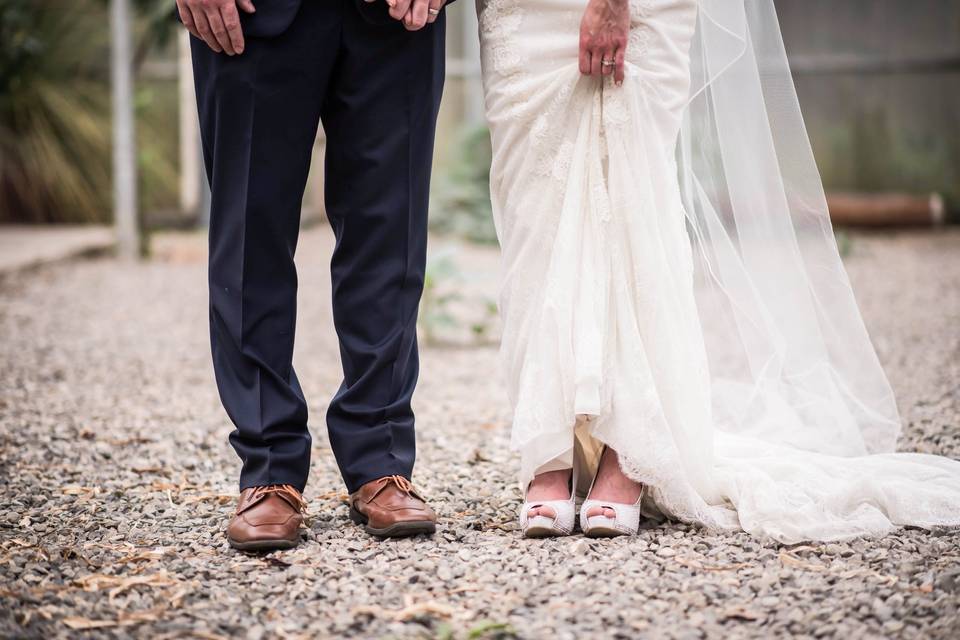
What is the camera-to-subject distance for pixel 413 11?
1979 millimetres

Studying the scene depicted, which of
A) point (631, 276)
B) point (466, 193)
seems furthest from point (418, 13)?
point (466, 193)

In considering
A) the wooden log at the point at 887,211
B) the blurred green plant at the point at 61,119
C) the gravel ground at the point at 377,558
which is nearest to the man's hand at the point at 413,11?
the gravel ground at the point at 377,558

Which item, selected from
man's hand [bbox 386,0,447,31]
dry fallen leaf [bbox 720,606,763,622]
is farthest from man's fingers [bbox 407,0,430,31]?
dry fallen leaf [bbox 720,606,763,622]

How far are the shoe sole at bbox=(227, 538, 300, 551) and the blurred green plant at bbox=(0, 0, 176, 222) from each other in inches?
242

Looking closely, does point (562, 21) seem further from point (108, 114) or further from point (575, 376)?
point (108, 114)

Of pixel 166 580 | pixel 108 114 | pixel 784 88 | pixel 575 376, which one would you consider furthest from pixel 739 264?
pixel 108 114

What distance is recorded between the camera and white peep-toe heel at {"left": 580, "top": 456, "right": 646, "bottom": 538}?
2.10 meters

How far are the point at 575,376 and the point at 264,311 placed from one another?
63cm

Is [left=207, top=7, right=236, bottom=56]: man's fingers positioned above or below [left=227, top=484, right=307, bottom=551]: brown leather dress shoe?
above

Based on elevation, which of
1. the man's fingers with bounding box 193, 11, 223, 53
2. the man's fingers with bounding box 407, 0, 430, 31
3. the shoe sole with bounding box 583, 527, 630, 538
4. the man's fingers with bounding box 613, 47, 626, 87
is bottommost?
the shoe sole with bounding box 583, 527, 630, 538

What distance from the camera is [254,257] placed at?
80.5 inches

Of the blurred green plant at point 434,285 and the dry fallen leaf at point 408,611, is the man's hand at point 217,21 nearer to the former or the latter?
the dry fallen leaf at point 408,611

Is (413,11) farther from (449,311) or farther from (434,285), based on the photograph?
(449,311)

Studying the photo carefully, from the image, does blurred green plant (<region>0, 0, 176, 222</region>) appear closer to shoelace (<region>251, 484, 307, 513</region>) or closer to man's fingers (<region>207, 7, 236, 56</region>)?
man's fingers (<region>207, 7, 236, 56</region>)
